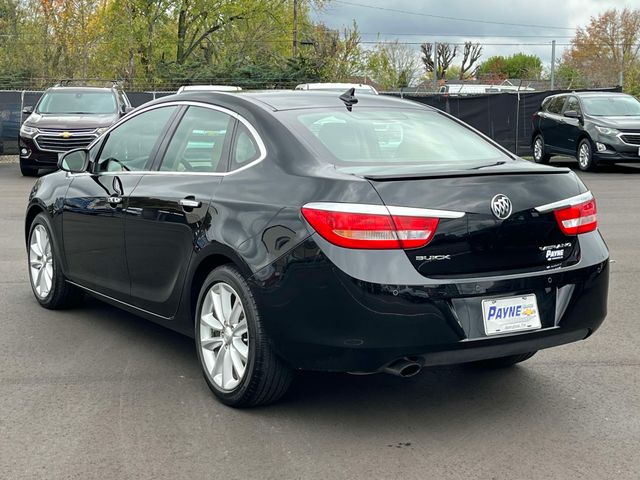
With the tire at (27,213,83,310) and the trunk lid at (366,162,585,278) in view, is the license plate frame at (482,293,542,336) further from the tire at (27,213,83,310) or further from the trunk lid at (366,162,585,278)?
the tire at (27,213,83,310)

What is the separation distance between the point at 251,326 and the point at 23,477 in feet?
3.93

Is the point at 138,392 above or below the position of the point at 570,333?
below

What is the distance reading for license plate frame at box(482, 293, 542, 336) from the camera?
4051 millimetres

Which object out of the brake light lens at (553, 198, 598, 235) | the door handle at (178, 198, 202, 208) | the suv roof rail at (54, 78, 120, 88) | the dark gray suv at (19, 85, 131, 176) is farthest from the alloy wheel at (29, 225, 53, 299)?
the suv roof rail at (54, 78, 120, 88)

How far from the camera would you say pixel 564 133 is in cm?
2158

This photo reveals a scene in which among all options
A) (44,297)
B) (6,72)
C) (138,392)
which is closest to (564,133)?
(44,297)

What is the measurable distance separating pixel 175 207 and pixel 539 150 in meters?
19.4

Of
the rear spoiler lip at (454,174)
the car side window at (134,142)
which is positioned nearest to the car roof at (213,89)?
the car side window at (134,142)

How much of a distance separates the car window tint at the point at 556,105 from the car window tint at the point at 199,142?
18.1 m

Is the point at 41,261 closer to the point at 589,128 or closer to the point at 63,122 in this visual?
the point at 63,122

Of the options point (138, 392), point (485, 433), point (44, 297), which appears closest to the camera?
point (485, 433)

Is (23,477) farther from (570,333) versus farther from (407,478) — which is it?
(570,333)

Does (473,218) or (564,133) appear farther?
(564,133)

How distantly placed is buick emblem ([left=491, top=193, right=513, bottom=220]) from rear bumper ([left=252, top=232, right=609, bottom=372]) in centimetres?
29
